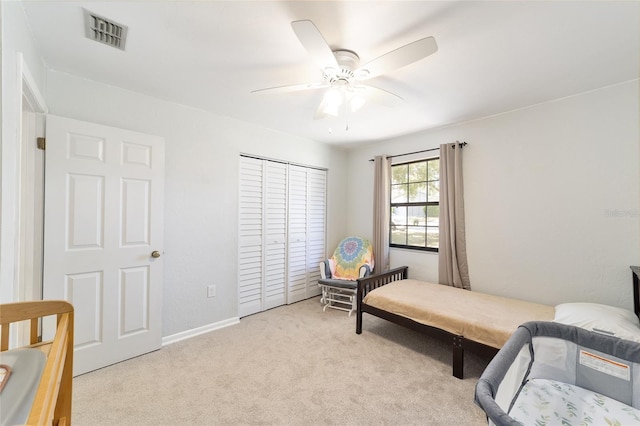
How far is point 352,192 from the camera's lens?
4.30m

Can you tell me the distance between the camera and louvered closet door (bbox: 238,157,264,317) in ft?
10.2

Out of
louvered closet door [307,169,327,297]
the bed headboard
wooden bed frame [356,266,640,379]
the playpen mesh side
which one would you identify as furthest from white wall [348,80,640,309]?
louvered closet door [307,169,327,297]

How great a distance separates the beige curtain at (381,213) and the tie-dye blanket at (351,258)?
127 millimetres

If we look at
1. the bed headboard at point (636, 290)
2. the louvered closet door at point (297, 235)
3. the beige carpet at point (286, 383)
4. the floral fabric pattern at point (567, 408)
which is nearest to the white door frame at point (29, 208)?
the beige carpet at point (286, 383)

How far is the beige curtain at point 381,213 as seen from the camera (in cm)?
369

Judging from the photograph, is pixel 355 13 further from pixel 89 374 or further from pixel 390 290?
pixel 89 374

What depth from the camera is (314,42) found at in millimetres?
1342

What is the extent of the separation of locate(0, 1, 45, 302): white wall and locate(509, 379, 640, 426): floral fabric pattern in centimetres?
240

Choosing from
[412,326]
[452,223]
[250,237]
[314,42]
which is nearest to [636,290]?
[452,223]

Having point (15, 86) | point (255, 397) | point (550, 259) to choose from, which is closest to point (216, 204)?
point (15, 86)

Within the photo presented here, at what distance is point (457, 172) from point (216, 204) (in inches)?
109

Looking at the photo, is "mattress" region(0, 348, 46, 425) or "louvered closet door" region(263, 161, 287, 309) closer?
"mattress" region(0, 348, 46, 425)

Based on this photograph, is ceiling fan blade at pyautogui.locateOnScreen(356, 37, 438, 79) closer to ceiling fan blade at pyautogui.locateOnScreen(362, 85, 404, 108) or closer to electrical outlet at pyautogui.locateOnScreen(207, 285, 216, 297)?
ceiling fan blade at pyautogui.locateOnScreen(362, 85, 404, 108)

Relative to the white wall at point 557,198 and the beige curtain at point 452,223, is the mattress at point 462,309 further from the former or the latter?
the white wall at point 557,198
